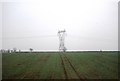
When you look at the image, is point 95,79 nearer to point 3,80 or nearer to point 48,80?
point 48,80

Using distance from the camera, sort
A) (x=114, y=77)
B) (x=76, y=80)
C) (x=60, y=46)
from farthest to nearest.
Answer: (x=60, y=46) → (x=114, y=77) → (x=76, y=80)

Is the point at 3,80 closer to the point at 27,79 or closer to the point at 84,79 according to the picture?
the point at 27,79

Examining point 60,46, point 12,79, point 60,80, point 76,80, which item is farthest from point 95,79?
point 60,46

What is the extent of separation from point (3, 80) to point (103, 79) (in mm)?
8299

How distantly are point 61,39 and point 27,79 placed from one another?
212 ft

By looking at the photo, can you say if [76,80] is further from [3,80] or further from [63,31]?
[63,31]

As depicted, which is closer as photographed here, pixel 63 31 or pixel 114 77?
pixel 114 77

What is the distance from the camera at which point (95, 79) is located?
16078mm

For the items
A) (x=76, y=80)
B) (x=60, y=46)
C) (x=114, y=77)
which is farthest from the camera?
(x=60, y=46)

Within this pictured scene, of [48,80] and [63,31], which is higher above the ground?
[63,31]

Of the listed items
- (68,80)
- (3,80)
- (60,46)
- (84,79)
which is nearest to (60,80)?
(68,80)

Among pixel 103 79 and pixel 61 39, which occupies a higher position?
pixel 61 39

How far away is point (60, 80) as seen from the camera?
1556 cm

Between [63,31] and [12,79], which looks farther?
[63,31]
